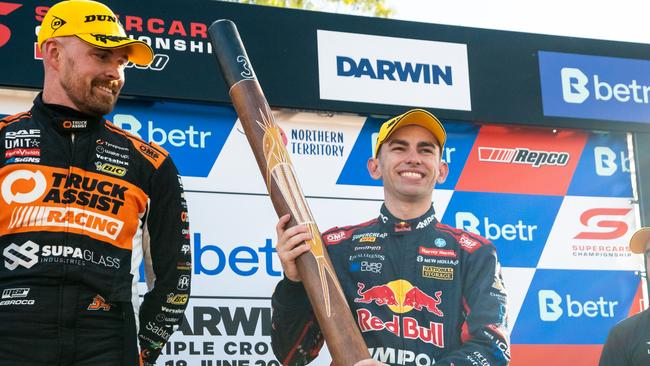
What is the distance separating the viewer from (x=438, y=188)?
4863 millimetres

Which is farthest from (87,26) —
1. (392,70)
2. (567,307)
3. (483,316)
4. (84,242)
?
(567,307)

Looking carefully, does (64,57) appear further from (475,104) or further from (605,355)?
(605,355)

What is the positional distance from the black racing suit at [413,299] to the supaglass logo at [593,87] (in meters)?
2.25

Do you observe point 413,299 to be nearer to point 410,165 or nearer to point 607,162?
point 410,165

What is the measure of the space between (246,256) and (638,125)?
2460 mm

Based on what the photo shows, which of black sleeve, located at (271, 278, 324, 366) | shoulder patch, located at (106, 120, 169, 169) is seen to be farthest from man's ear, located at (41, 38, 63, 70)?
black sleeve, located at (271, 278, 324, 366)

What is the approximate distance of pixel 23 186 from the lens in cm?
272

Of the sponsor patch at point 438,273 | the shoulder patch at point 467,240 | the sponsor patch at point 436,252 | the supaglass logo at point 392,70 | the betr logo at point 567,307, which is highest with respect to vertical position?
the supaglass logo at point 392,70

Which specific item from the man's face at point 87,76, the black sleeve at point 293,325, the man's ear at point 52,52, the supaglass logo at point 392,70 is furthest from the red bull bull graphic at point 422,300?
the supaglass logo at point 392,70

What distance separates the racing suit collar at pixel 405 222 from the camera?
317cm

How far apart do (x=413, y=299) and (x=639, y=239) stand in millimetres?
2283

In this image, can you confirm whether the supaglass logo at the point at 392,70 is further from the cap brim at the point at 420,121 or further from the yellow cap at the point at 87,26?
the yellow cap at the point at 87,26

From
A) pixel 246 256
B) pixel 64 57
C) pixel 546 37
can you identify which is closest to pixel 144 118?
pixel 246 256

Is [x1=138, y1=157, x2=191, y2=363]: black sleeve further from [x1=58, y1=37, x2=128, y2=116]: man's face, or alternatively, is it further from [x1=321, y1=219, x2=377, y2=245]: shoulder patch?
[x1=321, y1=219, x2=377, y2=245]: shoulder patch
